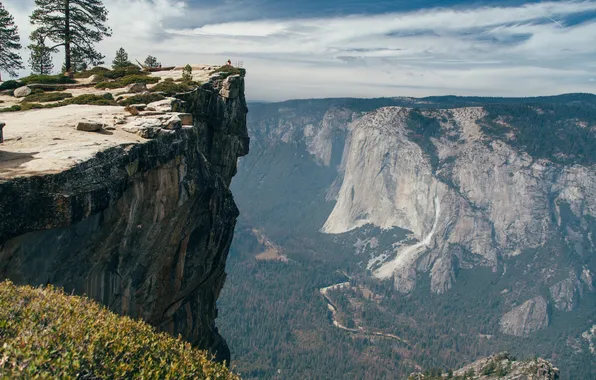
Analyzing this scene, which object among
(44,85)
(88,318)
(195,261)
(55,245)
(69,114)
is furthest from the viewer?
(44,85)

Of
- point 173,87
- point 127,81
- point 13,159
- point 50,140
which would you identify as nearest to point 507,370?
point 173,87

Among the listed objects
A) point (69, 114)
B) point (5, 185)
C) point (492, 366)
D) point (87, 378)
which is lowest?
point (492, 366)

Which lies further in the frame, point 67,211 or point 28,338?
point 67,211

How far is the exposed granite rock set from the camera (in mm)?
96938

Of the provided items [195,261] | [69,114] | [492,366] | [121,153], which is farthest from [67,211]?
[492,366]

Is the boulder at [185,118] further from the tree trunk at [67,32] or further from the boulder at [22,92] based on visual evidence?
the tree trunk at [67,32]

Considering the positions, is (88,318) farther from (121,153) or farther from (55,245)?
(121,153)

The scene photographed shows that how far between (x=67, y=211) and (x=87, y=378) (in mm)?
10323

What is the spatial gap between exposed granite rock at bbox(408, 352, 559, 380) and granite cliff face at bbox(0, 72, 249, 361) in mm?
73389

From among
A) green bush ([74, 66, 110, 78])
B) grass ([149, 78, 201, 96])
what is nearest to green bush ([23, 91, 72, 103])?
grass ([149, 78, 201, 96])

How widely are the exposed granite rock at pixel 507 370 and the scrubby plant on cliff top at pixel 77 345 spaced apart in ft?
312

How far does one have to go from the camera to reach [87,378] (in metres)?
16.3

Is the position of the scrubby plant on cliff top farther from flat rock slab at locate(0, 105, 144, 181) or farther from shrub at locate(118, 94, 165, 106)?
shrub at locate(118, 94, 165, 106)

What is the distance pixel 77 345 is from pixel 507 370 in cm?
11294
